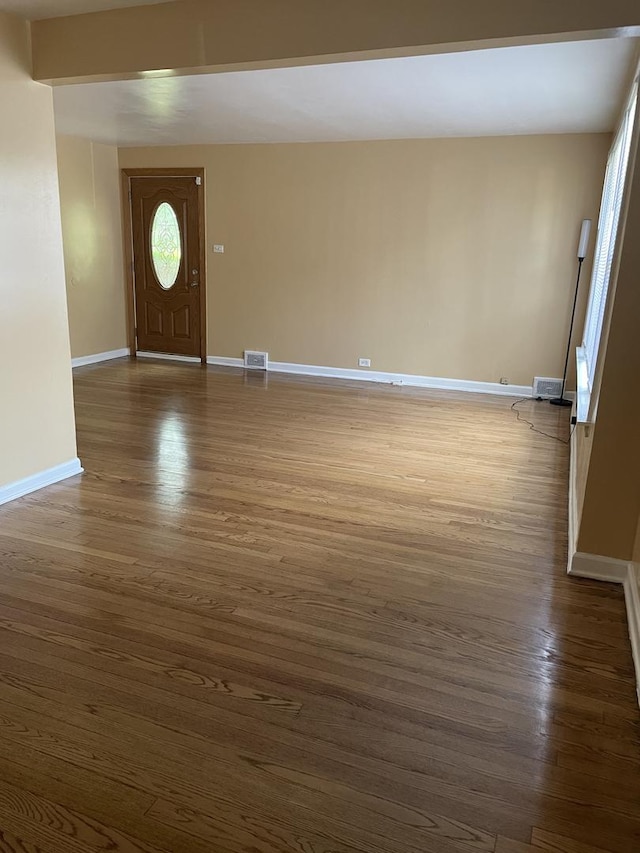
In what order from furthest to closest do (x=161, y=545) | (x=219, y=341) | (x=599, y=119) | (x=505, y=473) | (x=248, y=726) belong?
(x=219, y=341)
(x=599, y=119)
(x=505, y=473)
(x=161, y=545)
(x=248, y=726)

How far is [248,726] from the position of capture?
196 cm

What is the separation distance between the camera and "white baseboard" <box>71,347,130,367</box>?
7656 mm

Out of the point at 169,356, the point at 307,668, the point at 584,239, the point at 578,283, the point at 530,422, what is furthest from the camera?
the point at 169,356

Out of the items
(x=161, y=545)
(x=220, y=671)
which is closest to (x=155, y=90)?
(x=161, y=545)

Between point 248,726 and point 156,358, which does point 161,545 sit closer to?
point 248,726

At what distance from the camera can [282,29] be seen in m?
2.86

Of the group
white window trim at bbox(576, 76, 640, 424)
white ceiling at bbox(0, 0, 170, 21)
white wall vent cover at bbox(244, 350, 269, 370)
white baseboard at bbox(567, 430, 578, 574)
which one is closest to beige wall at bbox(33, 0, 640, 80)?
white ceiling at bbox(0, 0, 170, 21)

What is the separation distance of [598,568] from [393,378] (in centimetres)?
449

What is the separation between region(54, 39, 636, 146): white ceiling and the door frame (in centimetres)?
82

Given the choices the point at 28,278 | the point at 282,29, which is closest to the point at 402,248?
the point at 282,29

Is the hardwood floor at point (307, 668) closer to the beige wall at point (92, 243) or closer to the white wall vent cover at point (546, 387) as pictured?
the white wall vent cover at point (546, 387)

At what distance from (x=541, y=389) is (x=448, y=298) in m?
1.40

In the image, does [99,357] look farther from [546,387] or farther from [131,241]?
A: [546,387]

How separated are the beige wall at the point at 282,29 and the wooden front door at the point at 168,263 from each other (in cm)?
438
